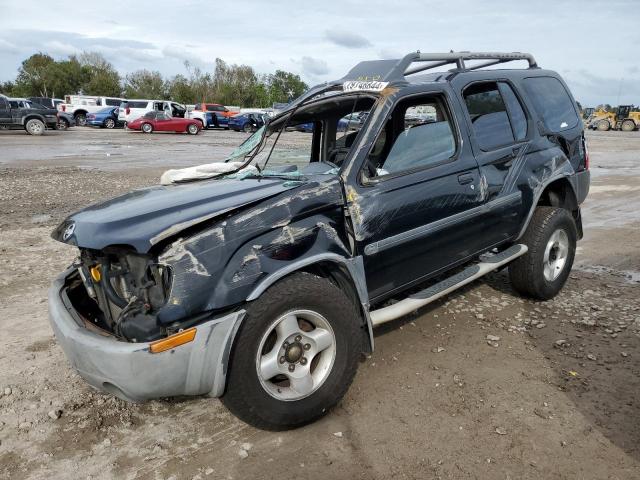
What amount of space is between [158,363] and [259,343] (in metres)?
0.50

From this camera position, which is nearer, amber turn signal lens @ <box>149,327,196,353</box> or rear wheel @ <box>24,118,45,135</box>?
amber turn signal lens @ <box>149,327,196,353</box>

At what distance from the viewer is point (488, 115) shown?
168 inches

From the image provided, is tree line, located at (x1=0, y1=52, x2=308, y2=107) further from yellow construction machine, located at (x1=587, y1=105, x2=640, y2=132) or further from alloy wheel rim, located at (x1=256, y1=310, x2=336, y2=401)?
alloy wheel rim, located at (x1=256, y1=310, x2=336, y2=401)

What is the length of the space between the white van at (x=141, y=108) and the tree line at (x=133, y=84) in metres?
28.4

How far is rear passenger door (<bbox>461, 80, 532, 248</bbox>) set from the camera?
13.3ft

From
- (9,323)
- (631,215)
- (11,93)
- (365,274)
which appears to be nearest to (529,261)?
(365,274)

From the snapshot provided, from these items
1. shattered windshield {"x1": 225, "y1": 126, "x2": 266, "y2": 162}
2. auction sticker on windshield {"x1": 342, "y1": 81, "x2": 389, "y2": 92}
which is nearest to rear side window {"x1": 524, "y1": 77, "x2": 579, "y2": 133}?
auction sticker on windshield {"x1": 342, "y1": 81, "x2": 389, "y2": 92}

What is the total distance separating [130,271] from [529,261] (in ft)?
10.7

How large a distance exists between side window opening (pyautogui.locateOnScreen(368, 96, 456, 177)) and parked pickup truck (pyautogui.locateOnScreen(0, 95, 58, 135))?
25500mm

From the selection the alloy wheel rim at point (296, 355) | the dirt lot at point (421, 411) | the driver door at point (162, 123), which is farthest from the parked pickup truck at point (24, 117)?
the alloy wheel rim at point (296, 355)

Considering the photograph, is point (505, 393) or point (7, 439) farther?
point (505, 393)

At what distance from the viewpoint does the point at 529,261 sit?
4.53 metres

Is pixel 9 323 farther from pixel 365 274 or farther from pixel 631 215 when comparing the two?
pixel 631 215

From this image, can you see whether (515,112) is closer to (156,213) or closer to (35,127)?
(156,213)
